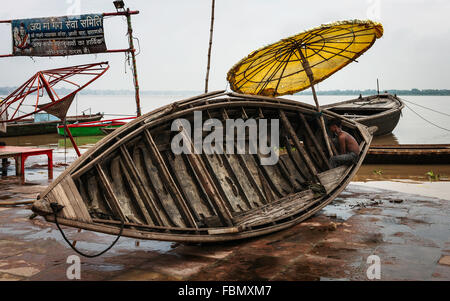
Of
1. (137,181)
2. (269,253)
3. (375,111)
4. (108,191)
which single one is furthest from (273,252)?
(375,111)

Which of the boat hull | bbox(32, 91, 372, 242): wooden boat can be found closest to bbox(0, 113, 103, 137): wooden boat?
the boat hull

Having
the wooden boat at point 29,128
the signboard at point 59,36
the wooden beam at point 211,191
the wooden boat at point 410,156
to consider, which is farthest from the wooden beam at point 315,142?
the wooden boat at point 29,128

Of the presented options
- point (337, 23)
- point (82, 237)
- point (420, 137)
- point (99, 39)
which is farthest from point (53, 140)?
point (420, 137)

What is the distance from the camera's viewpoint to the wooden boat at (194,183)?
4180 millimetres

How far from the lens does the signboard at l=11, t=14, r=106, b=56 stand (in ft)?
39.1

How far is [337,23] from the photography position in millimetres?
6227

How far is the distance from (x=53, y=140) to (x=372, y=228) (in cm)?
2064

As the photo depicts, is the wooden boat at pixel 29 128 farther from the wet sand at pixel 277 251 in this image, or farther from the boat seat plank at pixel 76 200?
the boat seat plank at pixel 76 200

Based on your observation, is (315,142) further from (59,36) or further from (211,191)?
(59,36)

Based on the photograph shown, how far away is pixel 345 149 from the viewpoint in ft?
24.5

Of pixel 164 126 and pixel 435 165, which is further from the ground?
pixel 164 126

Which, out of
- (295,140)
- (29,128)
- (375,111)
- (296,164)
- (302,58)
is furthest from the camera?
(29,128)

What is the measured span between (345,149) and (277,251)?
10.7 ft

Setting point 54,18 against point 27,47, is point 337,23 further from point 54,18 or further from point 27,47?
point 27,47
